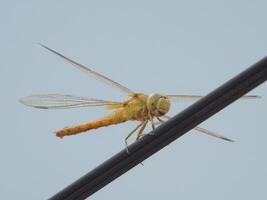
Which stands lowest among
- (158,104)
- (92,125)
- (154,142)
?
(92,125)

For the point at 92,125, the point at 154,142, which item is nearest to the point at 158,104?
the point at 92,125

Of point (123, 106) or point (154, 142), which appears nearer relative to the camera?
point (154, 142)

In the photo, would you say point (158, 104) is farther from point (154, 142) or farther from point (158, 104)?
point (154, 142)

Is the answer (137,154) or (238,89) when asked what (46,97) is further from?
(238,89)

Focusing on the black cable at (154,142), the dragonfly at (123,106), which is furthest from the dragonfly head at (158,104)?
the black cable at (154,142)

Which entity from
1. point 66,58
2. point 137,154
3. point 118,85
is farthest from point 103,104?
point 137,154

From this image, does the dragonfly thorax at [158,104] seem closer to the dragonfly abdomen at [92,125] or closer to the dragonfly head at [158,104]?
the dragonfly head at [158,104]

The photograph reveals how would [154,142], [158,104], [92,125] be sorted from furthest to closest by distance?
1. [92,125]
2. [158,104]
3. [154,142]
